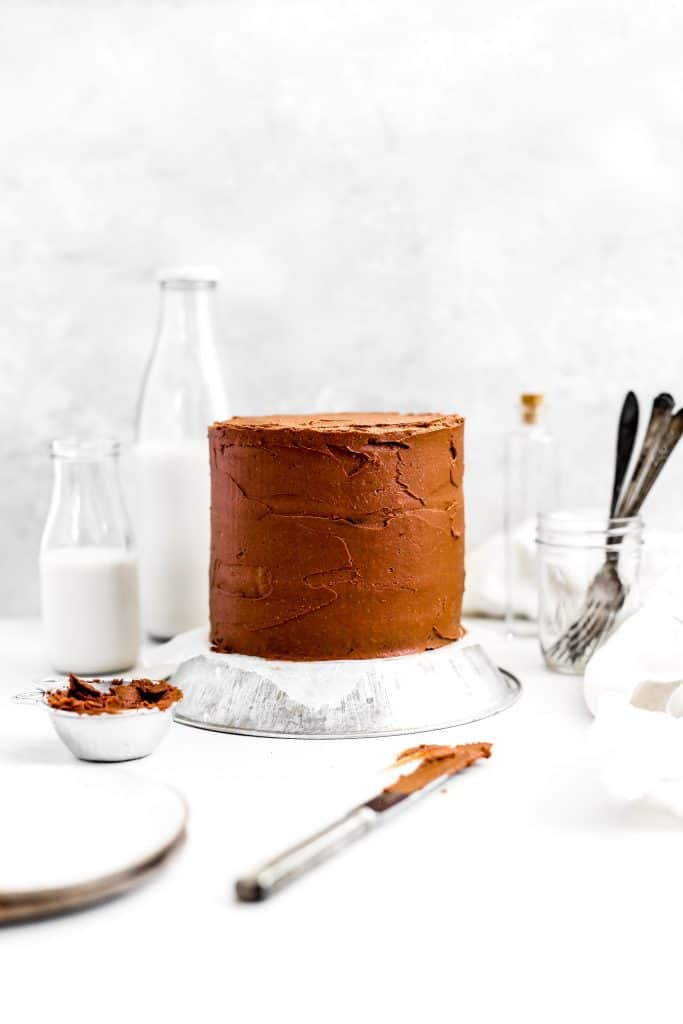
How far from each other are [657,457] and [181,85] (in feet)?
2.34

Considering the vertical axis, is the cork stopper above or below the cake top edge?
below

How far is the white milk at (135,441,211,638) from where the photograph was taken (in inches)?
49.1

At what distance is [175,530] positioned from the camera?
1.26 meters

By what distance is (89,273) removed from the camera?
4.75 ft

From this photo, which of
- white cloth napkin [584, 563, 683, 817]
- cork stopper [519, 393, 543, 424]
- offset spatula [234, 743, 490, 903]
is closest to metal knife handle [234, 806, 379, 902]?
offset spatula [234, 743, 490, 903]

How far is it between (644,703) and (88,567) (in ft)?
1.68

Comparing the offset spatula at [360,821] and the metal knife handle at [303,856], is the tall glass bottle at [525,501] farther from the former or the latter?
the metal knife handle at [303,856]

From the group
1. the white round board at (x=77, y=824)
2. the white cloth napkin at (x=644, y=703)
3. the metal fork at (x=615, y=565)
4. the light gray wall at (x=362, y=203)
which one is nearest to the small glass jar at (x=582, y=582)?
the metal fork at (x=615, y=565)

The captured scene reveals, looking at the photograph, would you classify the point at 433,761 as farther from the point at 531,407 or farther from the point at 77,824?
Result: the point at 531,407

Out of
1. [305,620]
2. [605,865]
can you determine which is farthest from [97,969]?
[305,620]

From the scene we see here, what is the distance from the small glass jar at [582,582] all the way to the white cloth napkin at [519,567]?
140 mm

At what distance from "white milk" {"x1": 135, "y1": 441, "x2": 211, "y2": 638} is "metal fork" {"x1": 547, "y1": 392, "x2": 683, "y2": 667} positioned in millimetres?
370

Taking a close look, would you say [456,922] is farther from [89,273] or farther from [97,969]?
[89,273]

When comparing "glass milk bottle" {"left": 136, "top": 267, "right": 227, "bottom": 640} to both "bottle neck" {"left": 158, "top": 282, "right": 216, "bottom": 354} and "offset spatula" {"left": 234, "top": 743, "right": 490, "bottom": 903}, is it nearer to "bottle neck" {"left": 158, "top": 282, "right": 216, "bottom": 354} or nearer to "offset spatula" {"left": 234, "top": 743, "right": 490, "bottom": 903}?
"bottle neck" {"left": 158, "top": 282, "right": 216, "bottom": 354}
